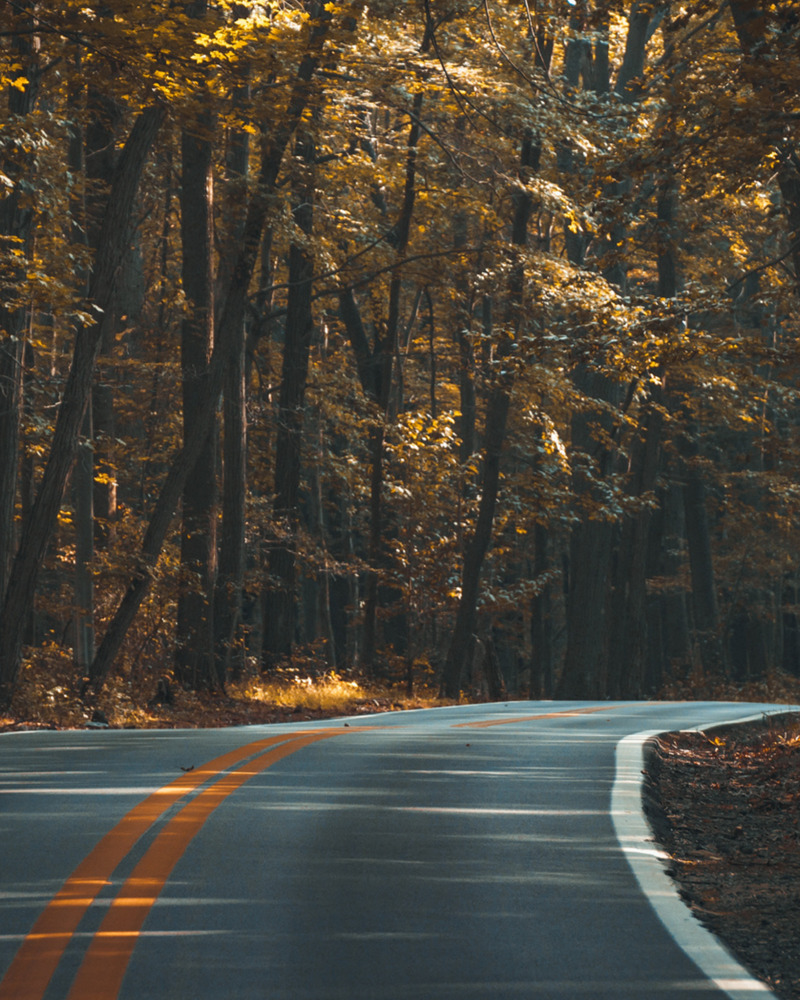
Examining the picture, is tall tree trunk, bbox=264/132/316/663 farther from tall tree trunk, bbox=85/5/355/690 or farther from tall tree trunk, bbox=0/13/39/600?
tall tree trunk, bbox=0/13/39/600

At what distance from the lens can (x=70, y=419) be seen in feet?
54.1

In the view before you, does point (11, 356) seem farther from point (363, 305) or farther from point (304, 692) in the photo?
point (363, 305)

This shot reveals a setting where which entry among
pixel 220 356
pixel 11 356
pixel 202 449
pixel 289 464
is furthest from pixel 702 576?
pixel 11 356

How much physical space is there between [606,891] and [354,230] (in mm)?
20317

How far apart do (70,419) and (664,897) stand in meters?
12.2

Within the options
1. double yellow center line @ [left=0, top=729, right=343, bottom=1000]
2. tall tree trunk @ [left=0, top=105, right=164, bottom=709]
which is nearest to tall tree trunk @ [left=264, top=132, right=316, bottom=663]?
tall tree trunk @ [left=0, top=105, right=164, bottom=709]

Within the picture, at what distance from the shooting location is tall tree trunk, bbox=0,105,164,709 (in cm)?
1586

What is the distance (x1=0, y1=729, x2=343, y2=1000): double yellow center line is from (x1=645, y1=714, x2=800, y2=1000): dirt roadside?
254 centimetres

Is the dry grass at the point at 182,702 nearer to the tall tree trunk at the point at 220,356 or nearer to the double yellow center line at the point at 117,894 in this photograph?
the tall tree trunk at the point at 220,356

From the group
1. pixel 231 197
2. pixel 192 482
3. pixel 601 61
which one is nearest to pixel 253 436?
pixel 192 482

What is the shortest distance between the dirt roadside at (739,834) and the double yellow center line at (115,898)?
2.54 meters

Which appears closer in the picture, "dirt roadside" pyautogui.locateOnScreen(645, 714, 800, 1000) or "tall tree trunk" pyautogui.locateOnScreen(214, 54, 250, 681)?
"dirt roadside" pyautogui.locateOnScreen(645, 714, 800, 1000)

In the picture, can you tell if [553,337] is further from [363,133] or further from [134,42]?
[363,133]

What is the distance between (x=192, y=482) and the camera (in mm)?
21312
